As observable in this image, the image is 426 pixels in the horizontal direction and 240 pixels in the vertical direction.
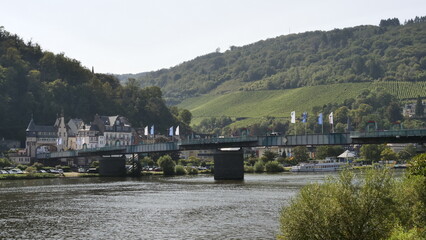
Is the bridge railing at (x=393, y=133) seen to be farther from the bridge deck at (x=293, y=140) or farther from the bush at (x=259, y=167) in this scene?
the bush at (x=259, y=167)

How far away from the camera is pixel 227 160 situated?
138 meters

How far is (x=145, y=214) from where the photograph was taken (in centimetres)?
7325

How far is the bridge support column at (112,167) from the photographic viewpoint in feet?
577

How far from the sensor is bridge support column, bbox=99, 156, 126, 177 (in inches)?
6924

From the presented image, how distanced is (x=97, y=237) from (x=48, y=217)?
56.0 feet

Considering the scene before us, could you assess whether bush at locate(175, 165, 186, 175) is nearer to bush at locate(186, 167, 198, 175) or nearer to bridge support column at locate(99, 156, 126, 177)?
bush at locate(186, 167, 198, 175)

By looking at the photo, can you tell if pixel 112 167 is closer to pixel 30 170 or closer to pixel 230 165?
pixel 30 170

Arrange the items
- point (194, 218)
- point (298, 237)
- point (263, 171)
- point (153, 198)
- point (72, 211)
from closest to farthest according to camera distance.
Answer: point (298, 237)
point (194, 218)
point (72, 211)
point (153, 198)
point (263, 171)

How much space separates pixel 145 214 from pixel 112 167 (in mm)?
104983

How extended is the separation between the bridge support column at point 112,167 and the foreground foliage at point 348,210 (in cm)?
13911

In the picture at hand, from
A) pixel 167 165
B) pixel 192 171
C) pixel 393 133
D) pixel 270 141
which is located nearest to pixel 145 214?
pixel 393 133

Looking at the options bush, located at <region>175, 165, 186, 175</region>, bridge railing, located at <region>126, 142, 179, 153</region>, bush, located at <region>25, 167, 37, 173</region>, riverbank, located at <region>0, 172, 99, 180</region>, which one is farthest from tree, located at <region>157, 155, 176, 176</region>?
bush, located at <region>25, 167, 37, 173</region>

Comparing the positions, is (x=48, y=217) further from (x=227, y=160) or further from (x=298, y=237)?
(x=227, y=160)

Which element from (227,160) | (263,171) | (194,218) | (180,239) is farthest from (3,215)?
(263,171)
